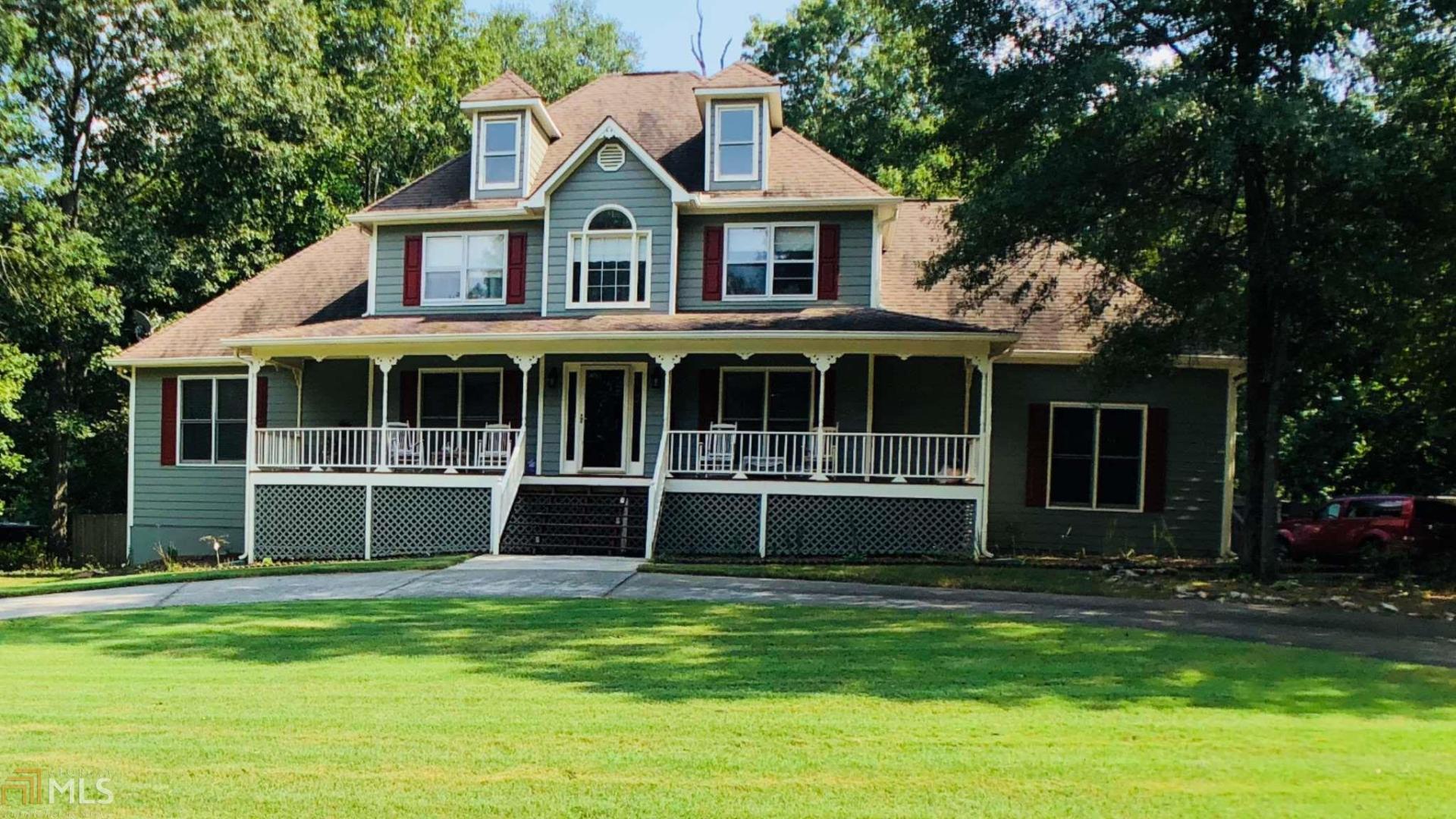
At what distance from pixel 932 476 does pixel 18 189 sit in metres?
19.2

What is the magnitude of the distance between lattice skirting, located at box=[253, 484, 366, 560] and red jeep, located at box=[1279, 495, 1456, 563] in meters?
17.2

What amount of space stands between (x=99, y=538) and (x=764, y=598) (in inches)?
682

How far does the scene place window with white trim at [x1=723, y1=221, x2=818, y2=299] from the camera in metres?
18.2

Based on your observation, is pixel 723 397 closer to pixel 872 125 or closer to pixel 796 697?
pixel 796 697

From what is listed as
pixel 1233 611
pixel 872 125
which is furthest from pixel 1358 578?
pixel 872 125

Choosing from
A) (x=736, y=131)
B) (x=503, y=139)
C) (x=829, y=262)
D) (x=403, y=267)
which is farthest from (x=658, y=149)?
(x=403, y=267)

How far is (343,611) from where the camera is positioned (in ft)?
34.1

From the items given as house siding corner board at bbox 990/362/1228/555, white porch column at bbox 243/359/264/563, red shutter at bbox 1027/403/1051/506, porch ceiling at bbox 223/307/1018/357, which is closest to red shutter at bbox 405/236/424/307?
porch ceiling at bbox 223/307/1018/357

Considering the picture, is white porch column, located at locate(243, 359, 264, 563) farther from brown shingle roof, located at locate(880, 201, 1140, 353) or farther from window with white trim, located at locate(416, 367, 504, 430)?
brown shingle roof, located at locate(880, 201, 1140, 353)

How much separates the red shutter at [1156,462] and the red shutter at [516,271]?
11566 mm

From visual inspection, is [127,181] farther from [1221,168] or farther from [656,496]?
[1221,168]

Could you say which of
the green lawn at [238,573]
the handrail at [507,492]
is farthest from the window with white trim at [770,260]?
the green lawn at [238,573]

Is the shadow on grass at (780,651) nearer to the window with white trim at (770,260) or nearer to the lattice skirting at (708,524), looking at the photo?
the lattice skirting at (708,524)

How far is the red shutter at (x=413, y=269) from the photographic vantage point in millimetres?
19375
